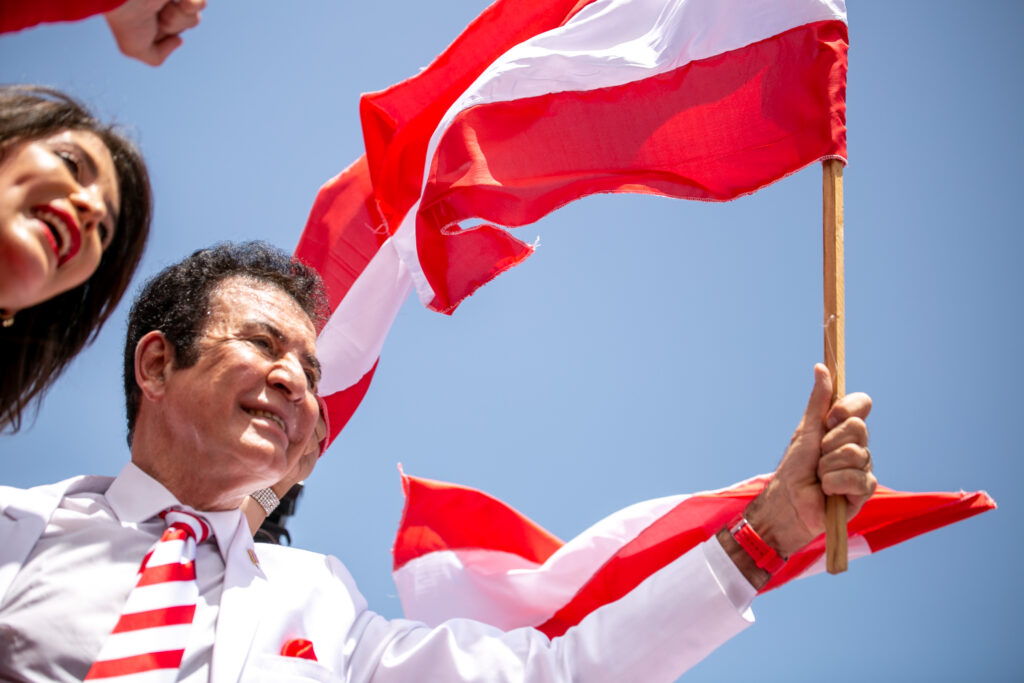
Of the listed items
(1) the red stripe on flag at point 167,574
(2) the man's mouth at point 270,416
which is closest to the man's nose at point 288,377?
(2) the man's mouth at point 270,416

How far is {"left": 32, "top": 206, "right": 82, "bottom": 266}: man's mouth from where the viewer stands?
2783mm

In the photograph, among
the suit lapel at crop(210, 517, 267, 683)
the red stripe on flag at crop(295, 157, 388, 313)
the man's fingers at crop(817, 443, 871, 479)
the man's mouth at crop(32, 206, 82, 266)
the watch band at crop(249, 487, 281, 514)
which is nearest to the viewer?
the man's mouth at crop(32, 206, 82, 266)

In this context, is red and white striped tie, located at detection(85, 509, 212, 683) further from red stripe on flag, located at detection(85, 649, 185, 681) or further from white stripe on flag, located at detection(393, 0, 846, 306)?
white stripe on flag, located at detection(393, 0, 846, 306)

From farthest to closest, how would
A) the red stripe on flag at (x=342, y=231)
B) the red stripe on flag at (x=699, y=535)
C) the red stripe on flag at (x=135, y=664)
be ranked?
the red stripe on flag at (x=342, y=231) → the red stripe on flag at (x=699, y=535) → the red stripe on flag at (x=135, y=664)

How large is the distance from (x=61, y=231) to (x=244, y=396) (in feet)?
3.70

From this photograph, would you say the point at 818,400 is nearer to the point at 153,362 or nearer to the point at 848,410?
the point at 848,410

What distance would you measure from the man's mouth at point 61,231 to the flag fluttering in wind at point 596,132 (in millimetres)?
2109

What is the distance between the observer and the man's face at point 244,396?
3711 millimetres

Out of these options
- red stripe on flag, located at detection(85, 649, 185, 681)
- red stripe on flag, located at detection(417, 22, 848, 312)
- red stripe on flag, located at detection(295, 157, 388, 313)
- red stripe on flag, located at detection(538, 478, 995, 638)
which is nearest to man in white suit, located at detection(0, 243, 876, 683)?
red stripe on flag, located at detection(85, 649, 185, 681)

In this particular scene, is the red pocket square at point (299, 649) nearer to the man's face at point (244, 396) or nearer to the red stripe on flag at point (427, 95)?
the man's face at point (244, 396)

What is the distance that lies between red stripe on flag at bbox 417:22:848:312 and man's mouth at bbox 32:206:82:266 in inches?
83.1

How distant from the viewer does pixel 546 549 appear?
201 inches

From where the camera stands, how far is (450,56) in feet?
17.4

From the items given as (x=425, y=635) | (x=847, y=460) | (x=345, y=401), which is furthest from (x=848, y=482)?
(x=345, y=401)
